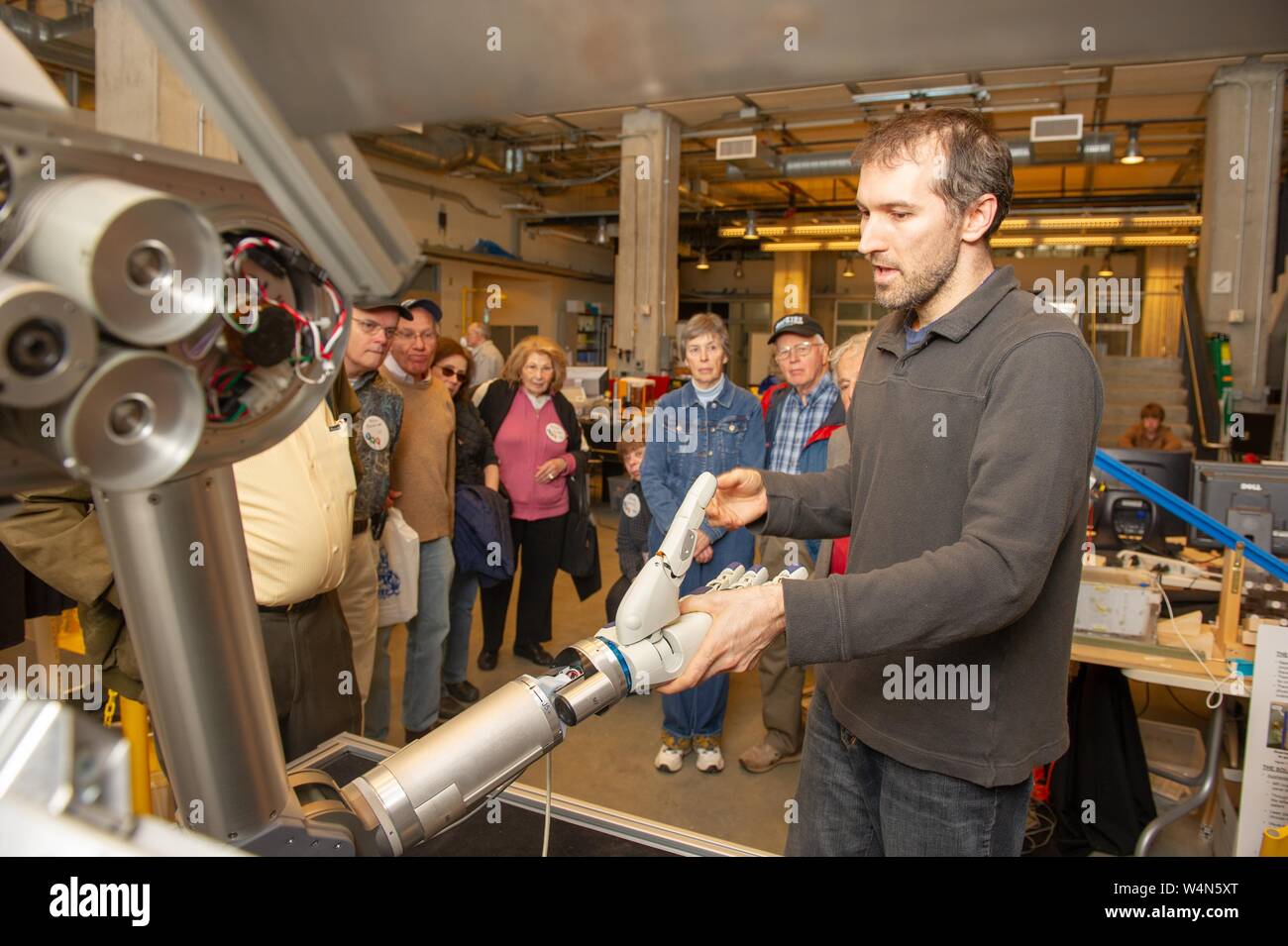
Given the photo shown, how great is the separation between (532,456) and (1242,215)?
24.8 ft

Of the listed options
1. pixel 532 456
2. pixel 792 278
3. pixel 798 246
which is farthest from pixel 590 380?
pixel 792 278

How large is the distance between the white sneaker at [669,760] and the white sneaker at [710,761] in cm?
8

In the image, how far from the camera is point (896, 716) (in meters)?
1.31

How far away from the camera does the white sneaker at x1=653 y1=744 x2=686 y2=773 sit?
3246 mm

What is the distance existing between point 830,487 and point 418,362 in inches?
81.9

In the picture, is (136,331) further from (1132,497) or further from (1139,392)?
(1139,392)

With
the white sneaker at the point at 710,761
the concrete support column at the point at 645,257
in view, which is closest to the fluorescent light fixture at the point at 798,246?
the concrete support column at the point at 645,257

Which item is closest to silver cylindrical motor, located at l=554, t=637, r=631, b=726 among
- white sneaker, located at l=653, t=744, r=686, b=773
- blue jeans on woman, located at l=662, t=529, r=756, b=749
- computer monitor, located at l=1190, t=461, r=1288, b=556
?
blue jeans on woman, located at l=662, t=529, r=756, b=749

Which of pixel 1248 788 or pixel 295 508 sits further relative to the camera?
pixel 1248 788

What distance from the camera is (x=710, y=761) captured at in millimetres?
3256

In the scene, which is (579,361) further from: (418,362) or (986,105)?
(418,362)

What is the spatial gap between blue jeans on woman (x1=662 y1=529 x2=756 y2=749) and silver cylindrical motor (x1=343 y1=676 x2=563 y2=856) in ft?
7.75

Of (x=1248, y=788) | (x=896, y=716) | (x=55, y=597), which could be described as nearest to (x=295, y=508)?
(x=55, y=597)

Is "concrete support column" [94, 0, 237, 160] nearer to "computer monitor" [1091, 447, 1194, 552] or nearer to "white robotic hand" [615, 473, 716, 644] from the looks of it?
"white robotic hand" [615, 473, 716, 644]
